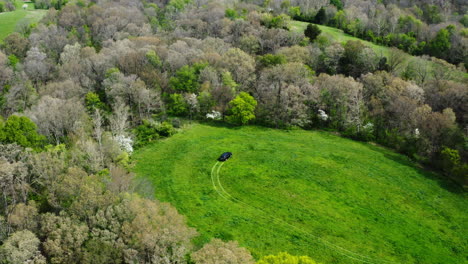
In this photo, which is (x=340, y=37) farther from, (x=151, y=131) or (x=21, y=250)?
(x=21, y=250)

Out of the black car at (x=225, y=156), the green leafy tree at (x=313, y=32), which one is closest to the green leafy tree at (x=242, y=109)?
the black car at (x=225, y=156)

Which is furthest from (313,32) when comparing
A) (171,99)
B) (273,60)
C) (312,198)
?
(312,198)

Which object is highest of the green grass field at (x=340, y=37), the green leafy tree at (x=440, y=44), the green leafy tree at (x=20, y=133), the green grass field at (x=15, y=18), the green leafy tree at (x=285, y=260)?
the green leafy tree at (x=440, y=44)

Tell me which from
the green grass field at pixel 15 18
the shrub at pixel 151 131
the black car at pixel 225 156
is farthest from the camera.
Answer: the green grass field at pixel 15 18

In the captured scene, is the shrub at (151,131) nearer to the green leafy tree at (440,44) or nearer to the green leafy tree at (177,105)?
the green leafy tree at (177,105)

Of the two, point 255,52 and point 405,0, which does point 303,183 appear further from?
point 405,0

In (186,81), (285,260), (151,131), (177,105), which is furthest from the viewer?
(186,81)
